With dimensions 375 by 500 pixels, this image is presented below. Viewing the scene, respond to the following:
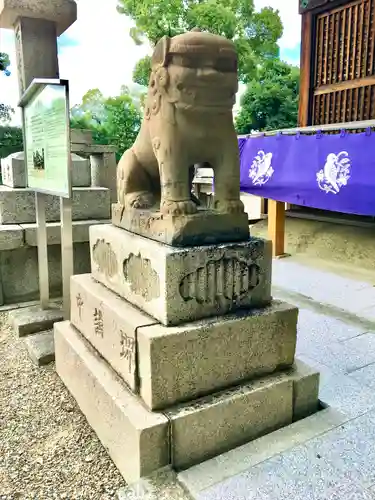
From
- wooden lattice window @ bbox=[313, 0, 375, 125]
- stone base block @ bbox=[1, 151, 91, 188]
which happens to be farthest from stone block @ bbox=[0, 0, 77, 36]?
wooden lattice window @ bbox=[313, 0, 375, 125]

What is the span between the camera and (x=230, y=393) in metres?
2.01

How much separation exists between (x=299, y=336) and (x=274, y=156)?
335 centimetres

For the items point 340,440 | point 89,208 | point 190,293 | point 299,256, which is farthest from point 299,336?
point 299,256

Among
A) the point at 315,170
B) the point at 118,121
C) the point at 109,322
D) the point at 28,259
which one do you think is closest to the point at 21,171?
the point at 28,259

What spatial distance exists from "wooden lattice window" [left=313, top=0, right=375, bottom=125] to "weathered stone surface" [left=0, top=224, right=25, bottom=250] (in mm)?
5069

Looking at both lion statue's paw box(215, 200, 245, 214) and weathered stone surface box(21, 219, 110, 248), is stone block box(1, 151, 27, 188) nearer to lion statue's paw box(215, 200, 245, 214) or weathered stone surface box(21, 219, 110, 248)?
weathered stone surface box(21, 219, 110, 248)

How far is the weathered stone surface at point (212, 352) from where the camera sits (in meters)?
1.85

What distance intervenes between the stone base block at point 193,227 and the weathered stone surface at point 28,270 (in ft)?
7.61

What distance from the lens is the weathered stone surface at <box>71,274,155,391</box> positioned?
1991 millimetres

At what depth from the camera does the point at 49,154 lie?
3129 millimetres

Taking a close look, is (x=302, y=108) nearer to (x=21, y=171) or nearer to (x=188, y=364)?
(x=21, y=171)

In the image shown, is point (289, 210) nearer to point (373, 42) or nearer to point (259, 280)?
point (373, 42)

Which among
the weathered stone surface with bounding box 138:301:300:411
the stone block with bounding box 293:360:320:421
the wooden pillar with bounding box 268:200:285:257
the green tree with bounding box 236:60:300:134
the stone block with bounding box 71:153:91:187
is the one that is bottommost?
the stone block with bounding box 293:360:320:421

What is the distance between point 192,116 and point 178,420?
1429mm
